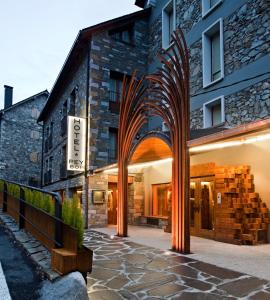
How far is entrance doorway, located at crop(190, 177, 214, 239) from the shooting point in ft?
34.4

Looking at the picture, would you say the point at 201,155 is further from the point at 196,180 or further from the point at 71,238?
A: the point at 71,238

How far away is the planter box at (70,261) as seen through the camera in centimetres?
439

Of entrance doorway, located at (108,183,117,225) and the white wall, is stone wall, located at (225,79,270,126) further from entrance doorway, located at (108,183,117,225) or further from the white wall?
entrance doorway, located at (108,183,117,225)

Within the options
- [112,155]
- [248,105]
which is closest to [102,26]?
[112,155]

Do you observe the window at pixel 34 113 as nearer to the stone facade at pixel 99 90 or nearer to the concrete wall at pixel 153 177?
the stone facade at pixel 99 90

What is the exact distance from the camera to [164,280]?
546 cm

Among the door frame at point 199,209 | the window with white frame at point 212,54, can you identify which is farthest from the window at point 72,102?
the door frame at point 199,209

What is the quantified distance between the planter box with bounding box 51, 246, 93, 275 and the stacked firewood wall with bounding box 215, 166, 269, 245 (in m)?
5.95

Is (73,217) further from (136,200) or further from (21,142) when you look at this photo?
(21,142)

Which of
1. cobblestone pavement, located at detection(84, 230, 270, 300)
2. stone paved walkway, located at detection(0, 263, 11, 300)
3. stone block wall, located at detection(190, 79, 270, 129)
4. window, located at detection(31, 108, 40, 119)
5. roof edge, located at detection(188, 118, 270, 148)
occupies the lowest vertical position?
cobblestone pavement, located at detection(84, 230, 270, 300)

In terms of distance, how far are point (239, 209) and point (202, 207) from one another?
1.57 metres

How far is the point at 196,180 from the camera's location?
11109mm

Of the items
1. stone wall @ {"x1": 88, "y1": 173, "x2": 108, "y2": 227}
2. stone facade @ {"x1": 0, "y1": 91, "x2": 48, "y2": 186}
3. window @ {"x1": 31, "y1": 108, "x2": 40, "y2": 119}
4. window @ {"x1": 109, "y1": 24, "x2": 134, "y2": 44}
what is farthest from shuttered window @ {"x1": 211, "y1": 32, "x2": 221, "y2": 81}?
window @ {"x1": 31, "y1": 108, "x2": 40, "y2": 119}

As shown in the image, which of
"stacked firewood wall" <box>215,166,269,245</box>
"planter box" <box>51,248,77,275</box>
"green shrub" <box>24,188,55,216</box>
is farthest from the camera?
"stacked firewood wall" <box>215,166,269,245</box>
